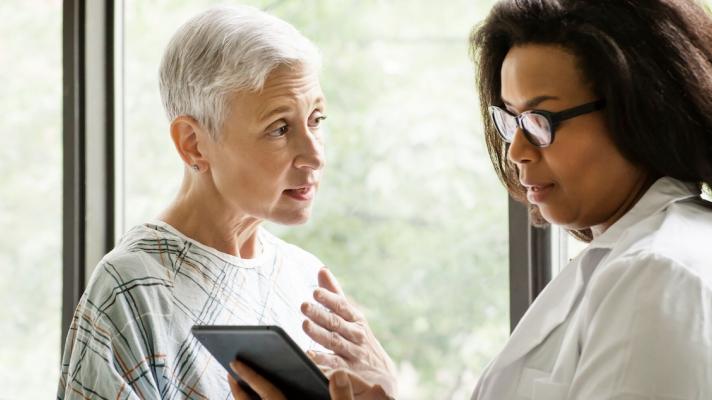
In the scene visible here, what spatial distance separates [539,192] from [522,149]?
0.08 metres

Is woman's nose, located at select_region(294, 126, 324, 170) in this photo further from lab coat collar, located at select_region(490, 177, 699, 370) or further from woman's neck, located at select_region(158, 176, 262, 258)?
lab coat collar, located at select_region(490, 177, 699, 370)

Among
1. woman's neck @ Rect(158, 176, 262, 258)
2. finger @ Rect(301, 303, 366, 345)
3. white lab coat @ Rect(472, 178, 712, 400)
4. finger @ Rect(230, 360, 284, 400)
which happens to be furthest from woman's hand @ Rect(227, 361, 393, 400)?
woman's neck @ Rect(158, 176, 262, 258)

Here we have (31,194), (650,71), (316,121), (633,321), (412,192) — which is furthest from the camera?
(31,194)

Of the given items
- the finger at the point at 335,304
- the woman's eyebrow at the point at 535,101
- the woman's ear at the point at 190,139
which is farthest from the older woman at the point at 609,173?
the woman's ear at the point at 190,139

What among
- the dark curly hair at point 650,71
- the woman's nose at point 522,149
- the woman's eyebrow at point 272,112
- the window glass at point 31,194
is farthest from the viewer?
the window glass at point 31,194

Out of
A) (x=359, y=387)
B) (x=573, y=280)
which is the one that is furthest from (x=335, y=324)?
(x=573, y=280)

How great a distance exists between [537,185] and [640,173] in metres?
0.16

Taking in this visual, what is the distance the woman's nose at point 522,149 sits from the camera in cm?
143

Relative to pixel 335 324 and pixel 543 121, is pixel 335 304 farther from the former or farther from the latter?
pixel 543 121

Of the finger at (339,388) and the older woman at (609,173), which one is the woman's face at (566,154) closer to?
the older woman at (609,173)

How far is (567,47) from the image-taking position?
4.49 ft

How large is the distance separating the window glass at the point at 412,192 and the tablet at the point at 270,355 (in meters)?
0.80

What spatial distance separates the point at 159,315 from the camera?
1.73m

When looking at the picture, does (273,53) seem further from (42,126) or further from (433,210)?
(42,126)
